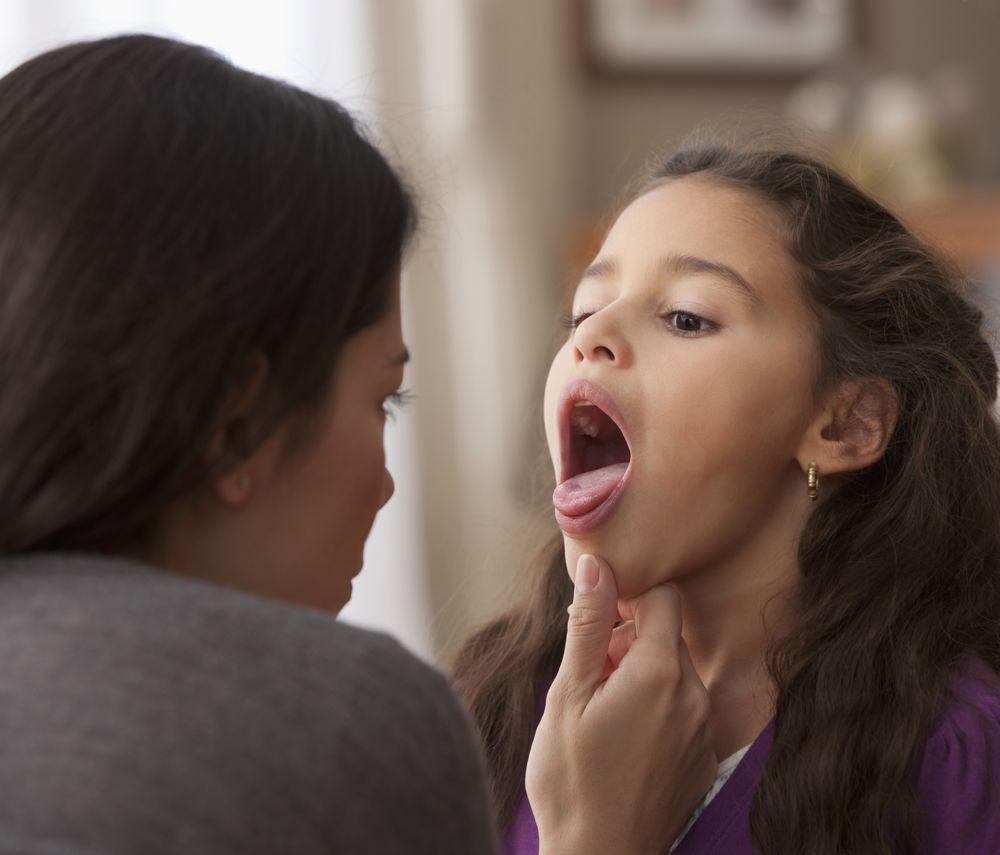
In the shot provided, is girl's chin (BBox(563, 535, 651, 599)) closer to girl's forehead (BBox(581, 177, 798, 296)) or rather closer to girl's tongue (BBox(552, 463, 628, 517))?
girl's tongue (BBox(552, 463, 628, 517))

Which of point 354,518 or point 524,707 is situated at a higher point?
point 354,518

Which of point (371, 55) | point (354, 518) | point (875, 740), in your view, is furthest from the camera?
point (371, 55)

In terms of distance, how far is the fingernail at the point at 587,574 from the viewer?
111 centimetres

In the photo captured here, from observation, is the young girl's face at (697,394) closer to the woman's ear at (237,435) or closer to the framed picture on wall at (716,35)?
the woman's ear at (237,435)

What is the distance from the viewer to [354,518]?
863 mm

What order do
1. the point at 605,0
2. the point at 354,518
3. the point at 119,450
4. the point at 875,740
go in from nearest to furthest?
the point at 119,450 < the point at 354,518 < the point at 875,740 < the point at 605,0

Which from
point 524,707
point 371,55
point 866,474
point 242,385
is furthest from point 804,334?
point 371,55

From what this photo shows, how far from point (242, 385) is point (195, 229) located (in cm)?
9

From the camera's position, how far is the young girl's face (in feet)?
3.70

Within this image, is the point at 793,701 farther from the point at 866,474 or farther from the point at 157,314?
the point at 157,314

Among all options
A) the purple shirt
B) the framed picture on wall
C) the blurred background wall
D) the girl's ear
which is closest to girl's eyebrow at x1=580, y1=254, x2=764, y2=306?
the girl's ear

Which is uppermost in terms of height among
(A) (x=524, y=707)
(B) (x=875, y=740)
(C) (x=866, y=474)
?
(C) (x=866, y=474)

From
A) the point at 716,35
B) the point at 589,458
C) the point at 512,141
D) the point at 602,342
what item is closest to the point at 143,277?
the point at 602,342

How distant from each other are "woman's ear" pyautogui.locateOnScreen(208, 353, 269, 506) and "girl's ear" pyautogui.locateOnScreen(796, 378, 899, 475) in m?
0.56
